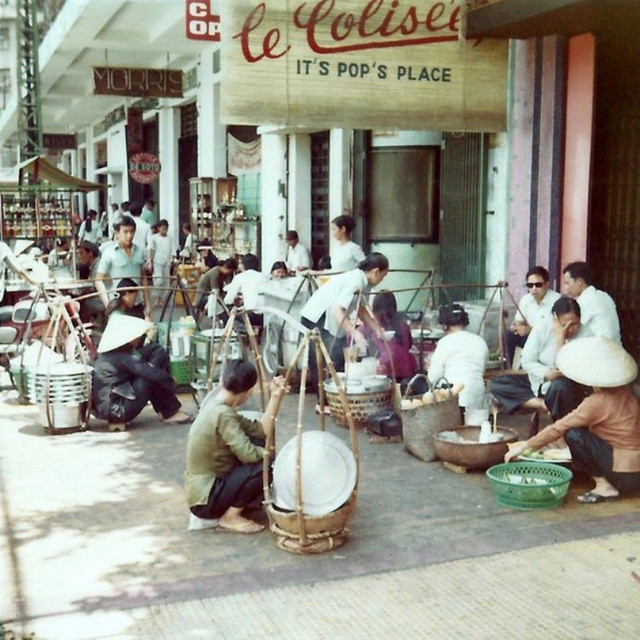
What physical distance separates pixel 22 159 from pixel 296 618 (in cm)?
1659

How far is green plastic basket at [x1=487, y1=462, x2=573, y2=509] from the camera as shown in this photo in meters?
5.61

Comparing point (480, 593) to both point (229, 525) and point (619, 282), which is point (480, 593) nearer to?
point (229, 525)

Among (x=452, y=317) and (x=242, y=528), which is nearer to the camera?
(x=242, y=528)

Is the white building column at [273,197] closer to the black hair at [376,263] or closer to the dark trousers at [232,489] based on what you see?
the black hair at [376,263]

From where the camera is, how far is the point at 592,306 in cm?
713

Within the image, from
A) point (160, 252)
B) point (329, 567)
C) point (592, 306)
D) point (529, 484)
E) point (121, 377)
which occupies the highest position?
point (160, 252)

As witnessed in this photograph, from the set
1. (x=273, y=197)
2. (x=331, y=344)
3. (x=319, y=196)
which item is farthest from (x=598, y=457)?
(x=273, y=197)

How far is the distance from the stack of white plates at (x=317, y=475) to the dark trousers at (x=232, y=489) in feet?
0.59

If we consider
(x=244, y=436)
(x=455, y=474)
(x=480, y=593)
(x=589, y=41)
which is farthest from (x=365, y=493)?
(x=589, y=41)

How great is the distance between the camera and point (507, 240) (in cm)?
957

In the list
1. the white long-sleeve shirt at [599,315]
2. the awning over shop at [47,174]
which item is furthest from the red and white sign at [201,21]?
the white long-sleeve shirt at [599,315]

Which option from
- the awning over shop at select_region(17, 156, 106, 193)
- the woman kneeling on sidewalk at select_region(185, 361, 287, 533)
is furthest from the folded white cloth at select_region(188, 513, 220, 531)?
the awning over shop at select_region(17, 156, 106, 193)

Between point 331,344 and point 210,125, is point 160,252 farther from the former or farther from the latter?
point 331,344

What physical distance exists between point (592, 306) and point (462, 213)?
4004 mm
